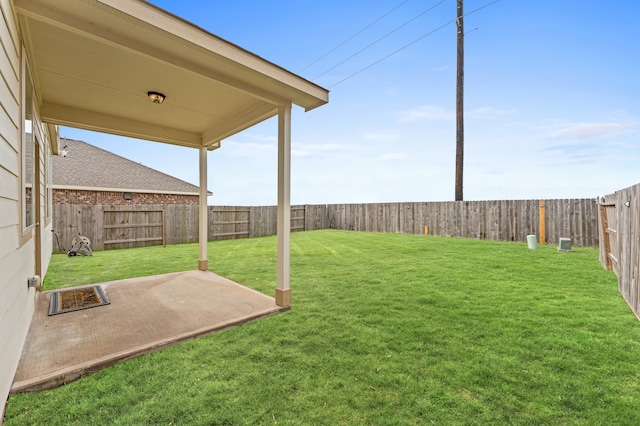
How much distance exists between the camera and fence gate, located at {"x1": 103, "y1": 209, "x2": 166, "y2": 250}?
894 cm

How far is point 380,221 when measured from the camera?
13422 mm

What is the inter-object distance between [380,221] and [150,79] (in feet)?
38.1

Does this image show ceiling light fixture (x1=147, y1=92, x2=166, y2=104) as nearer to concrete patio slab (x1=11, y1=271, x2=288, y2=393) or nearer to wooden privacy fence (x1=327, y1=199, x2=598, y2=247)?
concrete patio slab (x1=11, y1=271, x2=288, y2=393)

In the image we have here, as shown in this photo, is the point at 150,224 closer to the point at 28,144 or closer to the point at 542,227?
the point at 28,144

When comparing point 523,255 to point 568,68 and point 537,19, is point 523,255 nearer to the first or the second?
point 568,68

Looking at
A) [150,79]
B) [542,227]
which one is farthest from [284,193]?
[542,227]

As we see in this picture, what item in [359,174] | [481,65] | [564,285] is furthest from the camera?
[359,174]

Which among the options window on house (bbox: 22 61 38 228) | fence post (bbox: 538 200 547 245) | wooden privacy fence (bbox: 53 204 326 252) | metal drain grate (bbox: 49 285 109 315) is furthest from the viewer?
fence post (bbox: 538 200 547 245)

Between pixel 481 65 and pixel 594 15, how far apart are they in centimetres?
413

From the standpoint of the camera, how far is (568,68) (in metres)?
7.25

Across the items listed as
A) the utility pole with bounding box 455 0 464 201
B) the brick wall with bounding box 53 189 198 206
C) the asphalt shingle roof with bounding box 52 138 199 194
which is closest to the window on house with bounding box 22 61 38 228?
the brick wall with bounding box 53 189 198 206

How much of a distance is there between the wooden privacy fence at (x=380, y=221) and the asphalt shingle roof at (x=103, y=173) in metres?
2.96

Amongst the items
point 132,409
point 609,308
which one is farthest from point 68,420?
point 609,308

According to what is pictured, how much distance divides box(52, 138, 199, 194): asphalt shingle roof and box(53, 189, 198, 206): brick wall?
0.29m
